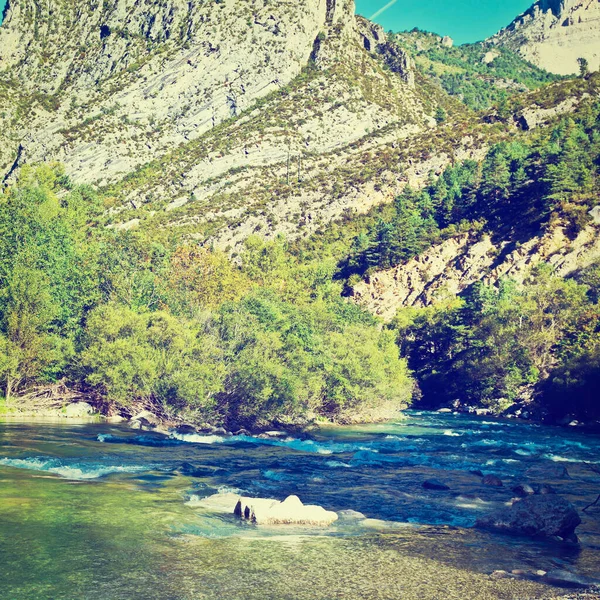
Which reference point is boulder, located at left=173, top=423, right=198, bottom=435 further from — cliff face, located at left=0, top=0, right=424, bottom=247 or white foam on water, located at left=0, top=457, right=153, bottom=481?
cliff face, located at left=0, top=0, right=424, bottom=247

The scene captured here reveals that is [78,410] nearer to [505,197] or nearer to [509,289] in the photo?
[509,289]

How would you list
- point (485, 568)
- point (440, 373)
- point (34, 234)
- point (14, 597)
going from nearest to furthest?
1. point (14, 597)
2. point (485, 568)
3. point (34, 234)
4. point (440, 373)

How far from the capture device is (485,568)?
632 inches

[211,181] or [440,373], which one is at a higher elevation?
[211,181]

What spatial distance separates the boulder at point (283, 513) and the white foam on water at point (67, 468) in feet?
25.0

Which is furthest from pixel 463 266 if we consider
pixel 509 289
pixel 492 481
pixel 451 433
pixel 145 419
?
pixel 492 481

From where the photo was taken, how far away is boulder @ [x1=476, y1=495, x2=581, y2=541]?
19.9 meters

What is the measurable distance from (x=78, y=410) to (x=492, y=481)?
28.2m

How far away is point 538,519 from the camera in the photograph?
66.2 feet

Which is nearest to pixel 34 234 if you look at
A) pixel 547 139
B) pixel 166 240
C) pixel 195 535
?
pixel 195 535

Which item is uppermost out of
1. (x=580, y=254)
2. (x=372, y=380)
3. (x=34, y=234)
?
(x=580, y=254)

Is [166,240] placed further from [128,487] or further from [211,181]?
[128,487]

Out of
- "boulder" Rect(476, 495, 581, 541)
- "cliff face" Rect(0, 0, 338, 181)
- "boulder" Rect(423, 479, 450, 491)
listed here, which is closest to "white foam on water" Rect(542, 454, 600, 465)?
"boulder" Rect(423, 479, 450, 491)

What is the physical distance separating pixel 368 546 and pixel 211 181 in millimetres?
152376
